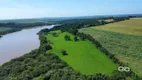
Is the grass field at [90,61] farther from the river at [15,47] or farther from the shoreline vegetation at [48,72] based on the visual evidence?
the river at [15,47]

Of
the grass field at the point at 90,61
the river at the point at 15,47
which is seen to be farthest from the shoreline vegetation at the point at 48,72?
the river at the point at 15,47

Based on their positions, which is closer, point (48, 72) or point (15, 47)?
point (48, 72)

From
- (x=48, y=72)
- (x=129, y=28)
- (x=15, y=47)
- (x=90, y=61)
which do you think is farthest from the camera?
(x=129, y=28)

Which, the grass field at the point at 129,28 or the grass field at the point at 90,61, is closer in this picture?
the grass field at the point at 90,61

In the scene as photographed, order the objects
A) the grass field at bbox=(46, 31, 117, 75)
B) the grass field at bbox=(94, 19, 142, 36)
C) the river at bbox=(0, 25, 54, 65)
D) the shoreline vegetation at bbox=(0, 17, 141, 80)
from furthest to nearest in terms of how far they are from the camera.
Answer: the grass field at bbox=(94, 19, 142, 36), the river at bbox=(0, 25, 54, 65), the grass field at bbox=(46, 31, 117, 75), the shoreline vegetation at bbox=(0, 17, 141, 80)

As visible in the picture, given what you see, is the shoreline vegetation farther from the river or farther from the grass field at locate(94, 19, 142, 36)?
the grass field at locate(94, 19, 142, 36)

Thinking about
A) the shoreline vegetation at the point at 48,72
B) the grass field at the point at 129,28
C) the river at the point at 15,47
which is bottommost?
the river at the point at 15,47

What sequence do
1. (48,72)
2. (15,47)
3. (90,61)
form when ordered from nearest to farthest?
(48,72) < (90,61) < (15,47)

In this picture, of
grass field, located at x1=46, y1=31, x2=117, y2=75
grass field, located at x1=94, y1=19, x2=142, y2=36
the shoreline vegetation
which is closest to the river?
the shoreline vegetation

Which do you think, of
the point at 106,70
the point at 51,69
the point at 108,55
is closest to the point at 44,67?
the point at 51,69

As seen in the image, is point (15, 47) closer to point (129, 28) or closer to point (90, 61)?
point (90, 61)

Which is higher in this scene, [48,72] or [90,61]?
[48,72]

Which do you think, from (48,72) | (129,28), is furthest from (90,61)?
(129,28)
